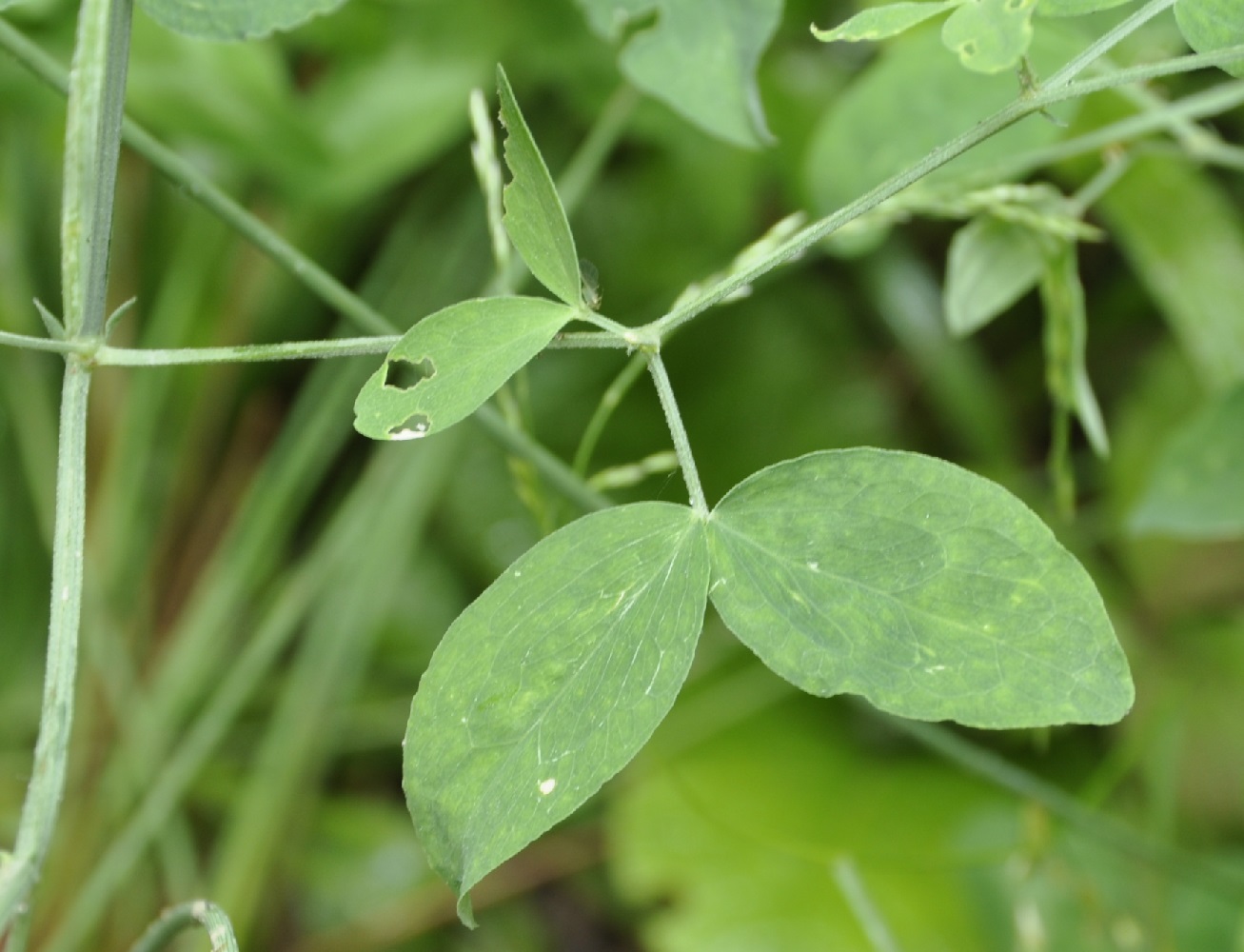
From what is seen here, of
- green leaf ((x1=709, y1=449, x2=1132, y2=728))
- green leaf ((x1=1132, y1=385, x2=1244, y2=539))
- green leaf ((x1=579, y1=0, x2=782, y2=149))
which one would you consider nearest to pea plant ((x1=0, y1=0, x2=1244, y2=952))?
green leaf ((x1=709, y1=449, x2=1132, y2=728))

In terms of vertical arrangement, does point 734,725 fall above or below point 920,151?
below

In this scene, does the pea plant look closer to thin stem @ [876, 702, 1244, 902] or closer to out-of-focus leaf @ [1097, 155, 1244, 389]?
thin stem @ [876, 702, 1244, 902]

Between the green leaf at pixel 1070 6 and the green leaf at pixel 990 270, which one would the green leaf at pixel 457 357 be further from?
the green leaf at pixel 990 270

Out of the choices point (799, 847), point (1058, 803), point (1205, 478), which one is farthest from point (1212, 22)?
point (799, 847)

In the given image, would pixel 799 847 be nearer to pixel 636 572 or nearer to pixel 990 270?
pixel 990 270

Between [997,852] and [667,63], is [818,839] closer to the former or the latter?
[997,852]

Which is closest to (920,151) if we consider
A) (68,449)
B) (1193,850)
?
(68,449)
